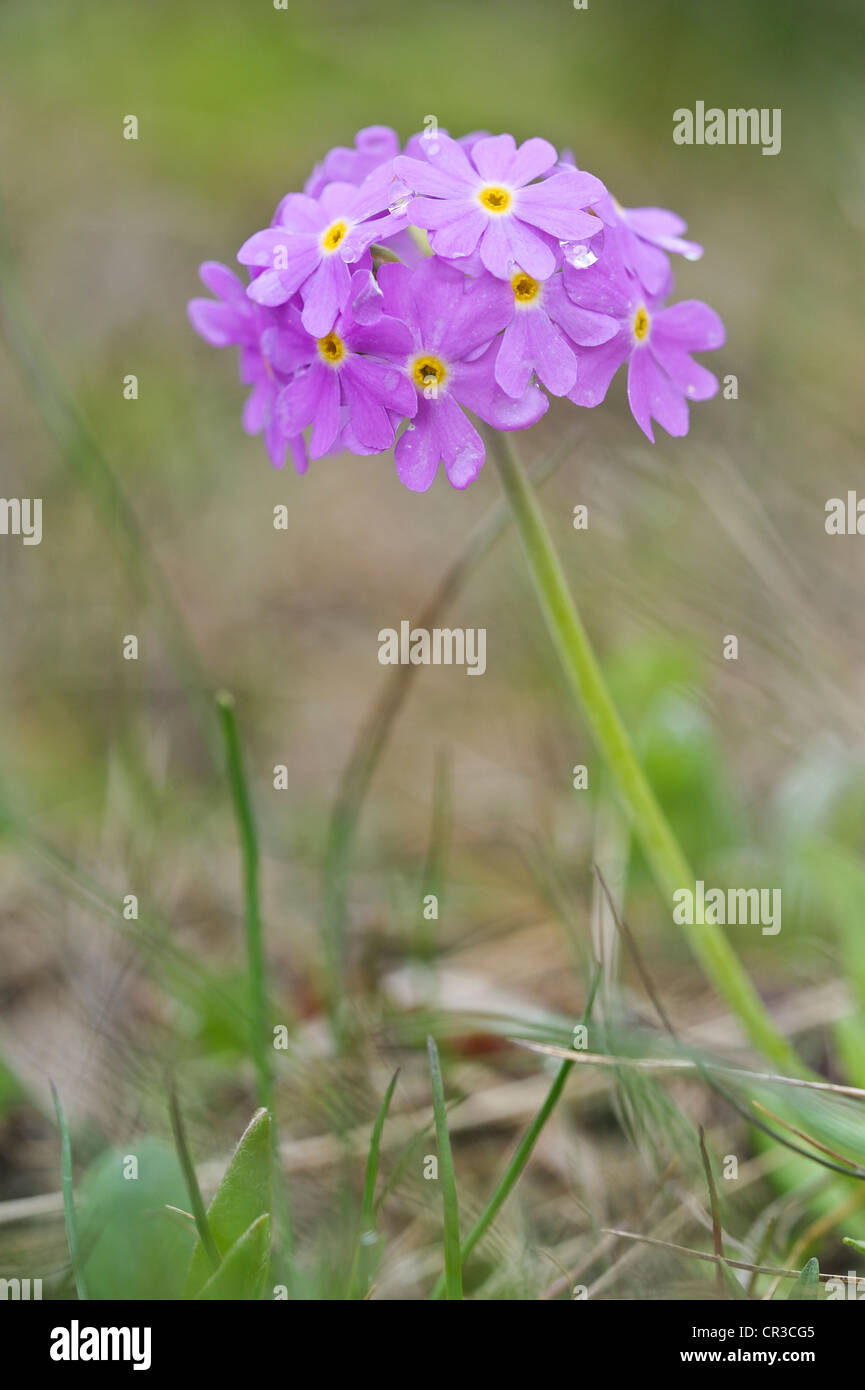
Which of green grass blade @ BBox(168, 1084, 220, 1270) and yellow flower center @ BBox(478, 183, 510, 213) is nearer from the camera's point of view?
green grass blade @ BBox(168, 1084, 220, 1270)

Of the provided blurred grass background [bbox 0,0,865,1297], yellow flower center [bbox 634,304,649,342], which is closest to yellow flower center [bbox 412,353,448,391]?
yellow flower center [bbox 634,304,649,342]

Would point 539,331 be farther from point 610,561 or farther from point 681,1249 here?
point 610,561

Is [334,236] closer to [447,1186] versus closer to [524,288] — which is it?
[524,288]

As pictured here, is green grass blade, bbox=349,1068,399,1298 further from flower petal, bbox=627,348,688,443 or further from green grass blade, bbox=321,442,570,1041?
flower petal, bbox=627,348,688,443

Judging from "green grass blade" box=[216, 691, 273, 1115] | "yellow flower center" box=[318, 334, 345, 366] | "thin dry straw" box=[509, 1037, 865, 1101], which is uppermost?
"yellow flower center" box=[318, 334, 345, 366]

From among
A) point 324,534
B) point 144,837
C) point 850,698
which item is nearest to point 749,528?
point 850,698

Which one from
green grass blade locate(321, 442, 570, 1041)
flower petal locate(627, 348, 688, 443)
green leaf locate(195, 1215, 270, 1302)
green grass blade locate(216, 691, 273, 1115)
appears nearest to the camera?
green leaf locate(195, 1215, 270, 1302)

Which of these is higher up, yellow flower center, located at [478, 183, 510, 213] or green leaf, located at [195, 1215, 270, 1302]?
yellow flower center, located at [478, 183, 510, 213]
